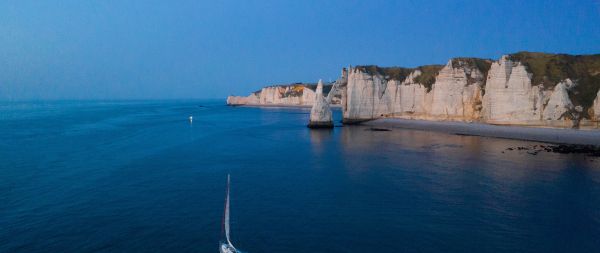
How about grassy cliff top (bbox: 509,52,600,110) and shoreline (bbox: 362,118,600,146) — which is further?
grassy cliff top (bbox: 509,52,600,110)

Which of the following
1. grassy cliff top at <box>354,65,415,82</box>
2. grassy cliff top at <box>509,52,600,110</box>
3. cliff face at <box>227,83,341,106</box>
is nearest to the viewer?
grassy cliff top at <box>509,52,600,110</box>

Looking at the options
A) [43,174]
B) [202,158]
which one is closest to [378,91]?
[202,158]

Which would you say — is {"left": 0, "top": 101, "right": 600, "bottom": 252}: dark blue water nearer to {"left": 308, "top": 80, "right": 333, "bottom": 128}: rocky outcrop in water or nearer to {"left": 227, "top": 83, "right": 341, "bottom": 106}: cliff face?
{"left": 308, "top": 80, "right": 333, "bottom": 128}: rocky outcrop in water

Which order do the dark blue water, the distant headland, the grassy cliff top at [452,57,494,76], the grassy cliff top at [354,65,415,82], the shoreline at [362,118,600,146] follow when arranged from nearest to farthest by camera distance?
1. the dark blue water
2. the shoreline at [362,118,600,146]
3. the distant headland
4. the grassy cliff top at [452,57,494,76]
5. the grassy cliff top at [354,65,415,82]

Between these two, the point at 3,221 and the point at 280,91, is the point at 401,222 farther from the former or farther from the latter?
the point at 280,91

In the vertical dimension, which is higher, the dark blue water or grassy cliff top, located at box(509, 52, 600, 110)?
grassy cliff top, located at box(509, 52, 600, 110)

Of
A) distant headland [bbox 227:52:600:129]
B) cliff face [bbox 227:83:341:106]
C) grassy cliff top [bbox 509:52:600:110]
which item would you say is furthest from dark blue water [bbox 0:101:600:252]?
cliff face [bbox 227:83:341:106]

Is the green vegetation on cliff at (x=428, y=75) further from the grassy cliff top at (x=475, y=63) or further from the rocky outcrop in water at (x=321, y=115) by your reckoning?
the rocky outcrop in water at (x=321, y=115)
